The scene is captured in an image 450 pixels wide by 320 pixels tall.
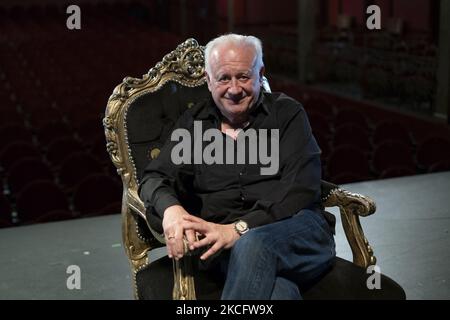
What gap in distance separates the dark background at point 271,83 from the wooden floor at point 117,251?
627 millimetres

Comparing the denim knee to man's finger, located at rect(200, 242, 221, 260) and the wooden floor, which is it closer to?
man's finger, located at rect(200, 242, 221, 260)

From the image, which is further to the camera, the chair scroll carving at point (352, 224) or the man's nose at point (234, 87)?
the chair scroll carving at point (352, 224)

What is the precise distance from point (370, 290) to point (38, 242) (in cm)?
178

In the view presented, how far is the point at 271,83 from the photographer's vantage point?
8312 mm

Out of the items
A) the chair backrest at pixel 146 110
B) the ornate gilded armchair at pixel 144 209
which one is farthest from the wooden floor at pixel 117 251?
the chair backrest at pixel 146 110

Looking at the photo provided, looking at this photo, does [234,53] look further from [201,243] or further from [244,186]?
[201,243]

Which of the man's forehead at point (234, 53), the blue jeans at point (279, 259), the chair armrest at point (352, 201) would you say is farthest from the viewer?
the chair armrest at point (352, 201)

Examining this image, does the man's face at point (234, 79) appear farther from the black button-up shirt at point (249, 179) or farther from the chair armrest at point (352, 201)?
the chair armrest at point (352, 201)

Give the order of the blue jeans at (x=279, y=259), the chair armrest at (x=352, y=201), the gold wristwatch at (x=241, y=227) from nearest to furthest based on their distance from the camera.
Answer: the blue jeans at (x=279, y=259), the gold wristwatch at (x=241, y=227), the chair armrest at (x=352, y=201)

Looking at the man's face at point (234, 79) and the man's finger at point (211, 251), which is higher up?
the man's face at point (234, 79)

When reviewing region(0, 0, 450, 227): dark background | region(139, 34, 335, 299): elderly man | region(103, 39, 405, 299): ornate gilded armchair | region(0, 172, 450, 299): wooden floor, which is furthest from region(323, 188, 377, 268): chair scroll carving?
region(0, 0, 450, 227): dark background

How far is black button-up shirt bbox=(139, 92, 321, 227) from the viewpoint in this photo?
1.92 m

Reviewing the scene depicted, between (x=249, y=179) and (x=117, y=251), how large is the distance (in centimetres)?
118

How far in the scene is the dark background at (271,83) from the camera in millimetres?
4447
